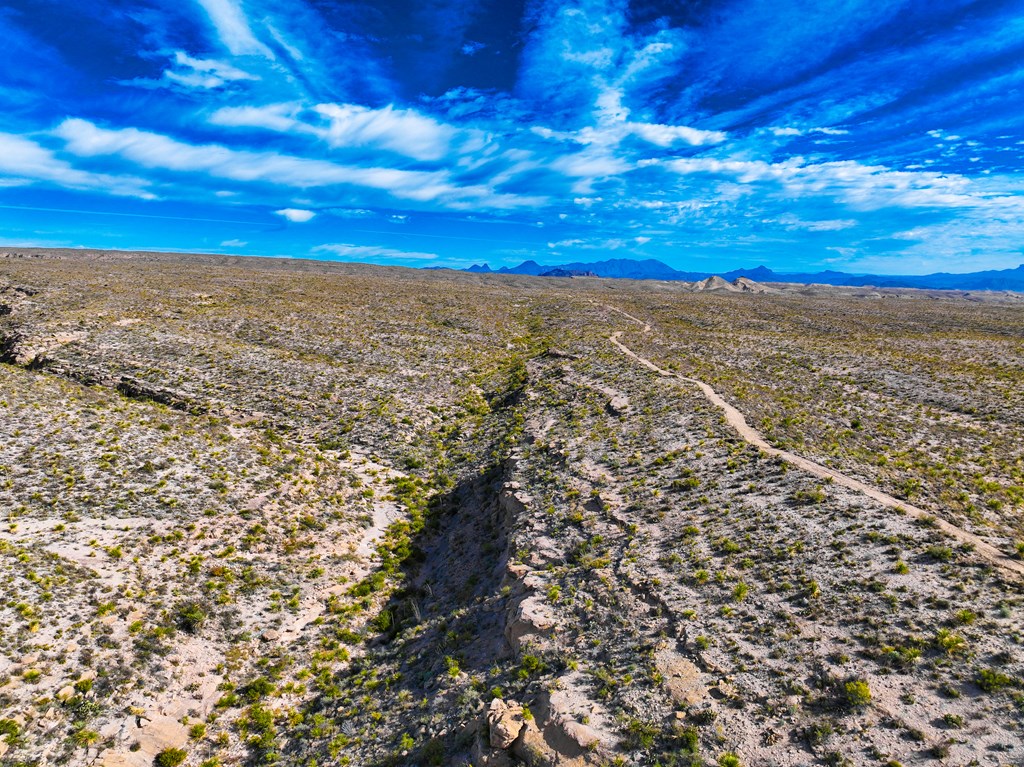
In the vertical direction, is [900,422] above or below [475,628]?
above

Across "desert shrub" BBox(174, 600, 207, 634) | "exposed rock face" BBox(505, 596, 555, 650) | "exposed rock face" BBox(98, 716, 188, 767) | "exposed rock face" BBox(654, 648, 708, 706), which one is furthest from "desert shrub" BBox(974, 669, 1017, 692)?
"desert shrub" BBox(174, 600, 207, 634)

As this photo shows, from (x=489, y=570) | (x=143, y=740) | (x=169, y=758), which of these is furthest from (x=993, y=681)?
(x=143, y=740)

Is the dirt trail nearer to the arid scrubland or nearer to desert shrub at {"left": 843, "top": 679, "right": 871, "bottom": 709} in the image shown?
the arid scrubland

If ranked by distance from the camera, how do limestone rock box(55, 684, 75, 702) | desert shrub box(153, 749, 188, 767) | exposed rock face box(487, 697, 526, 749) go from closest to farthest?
exposed rock face box(487, 697, 526, 749) → desert shrub box(153, 749, 188, 767) → limestone rock box(55, 684, 75, 702)

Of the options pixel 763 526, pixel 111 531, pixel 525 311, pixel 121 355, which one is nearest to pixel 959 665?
pixel 763 526

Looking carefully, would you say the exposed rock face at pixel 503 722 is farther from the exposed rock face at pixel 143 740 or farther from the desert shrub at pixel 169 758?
the exposed rock face at pixel 143 740

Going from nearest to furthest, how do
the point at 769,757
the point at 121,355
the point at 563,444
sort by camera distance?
the point at 769,757, the point at 563,444, the point at 121,355

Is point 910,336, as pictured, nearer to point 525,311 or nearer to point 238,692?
point 525,311
